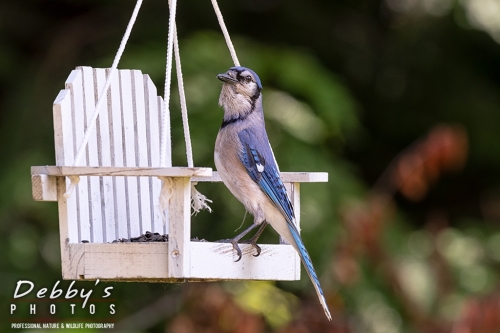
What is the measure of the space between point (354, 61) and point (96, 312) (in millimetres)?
3469

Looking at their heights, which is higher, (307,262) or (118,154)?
(118,154)

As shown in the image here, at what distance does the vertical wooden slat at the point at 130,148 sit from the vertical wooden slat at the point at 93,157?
0.18 metres

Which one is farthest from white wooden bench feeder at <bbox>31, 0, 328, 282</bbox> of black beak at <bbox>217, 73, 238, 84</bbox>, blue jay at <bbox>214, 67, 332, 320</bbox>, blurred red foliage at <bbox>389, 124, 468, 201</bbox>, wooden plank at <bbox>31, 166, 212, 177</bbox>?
blurred red foliage at <bbox>389, 124, 468, 201</bbox>

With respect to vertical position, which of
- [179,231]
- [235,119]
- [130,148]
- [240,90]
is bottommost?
[179,231]

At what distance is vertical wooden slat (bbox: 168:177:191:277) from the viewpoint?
352 centimetres

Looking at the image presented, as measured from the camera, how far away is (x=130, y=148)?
436 centimetres

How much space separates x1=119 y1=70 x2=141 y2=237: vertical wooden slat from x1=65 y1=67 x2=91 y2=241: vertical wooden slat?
293 mm

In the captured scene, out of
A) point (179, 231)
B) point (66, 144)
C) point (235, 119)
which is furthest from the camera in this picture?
point (235, 119)

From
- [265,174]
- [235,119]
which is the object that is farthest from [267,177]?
[235,119]

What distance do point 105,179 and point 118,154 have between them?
0.14 metres

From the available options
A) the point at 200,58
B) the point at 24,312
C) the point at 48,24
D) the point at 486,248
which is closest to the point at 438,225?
the point at 486,248

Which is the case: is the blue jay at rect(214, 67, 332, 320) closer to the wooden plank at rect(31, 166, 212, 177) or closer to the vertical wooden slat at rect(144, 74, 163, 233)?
the vertical wooden slat at rect(144, 74, 163, 233)

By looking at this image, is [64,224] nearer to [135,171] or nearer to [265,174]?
[135,171]

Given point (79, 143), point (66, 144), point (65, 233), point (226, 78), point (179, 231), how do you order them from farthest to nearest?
point (226, 78) < point (79, 143) < point (66, 144) < point (65, 233) < point (179, 231)
